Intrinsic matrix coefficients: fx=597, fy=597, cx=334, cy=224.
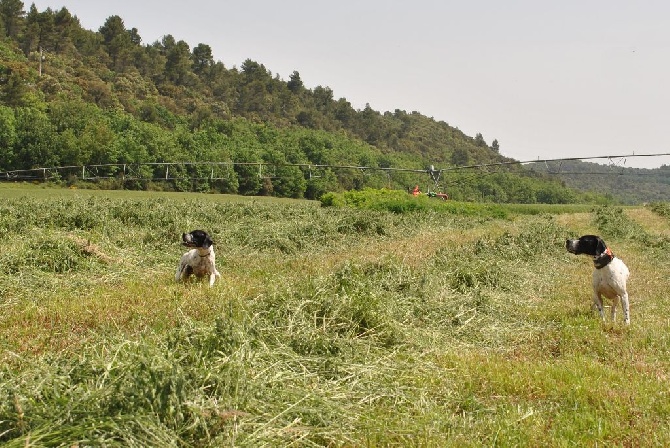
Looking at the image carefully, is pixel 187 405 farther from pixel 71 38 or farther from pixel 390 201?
pixel 71 38

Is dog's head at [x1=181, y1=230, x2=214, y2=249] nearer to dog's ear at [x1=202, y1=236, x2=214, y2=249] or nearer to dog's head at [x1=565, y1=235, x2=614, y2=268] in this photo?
dog's ear at [x1=202, y1=236, x2=214, y2=249]

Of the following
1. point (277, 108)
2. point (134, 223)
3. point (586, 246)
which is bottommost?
point (134, 223)

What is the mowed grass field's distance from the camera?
3.57m

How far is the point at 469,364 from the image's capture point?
5.71m

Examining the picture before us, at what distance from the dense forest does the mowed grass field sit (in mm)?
13162

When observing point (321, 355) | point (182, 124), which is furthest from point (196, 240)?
point (182, 124)

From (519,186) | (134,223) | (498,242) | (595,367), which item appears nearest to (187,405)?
(595,367)

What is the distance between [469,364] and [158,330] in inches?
121

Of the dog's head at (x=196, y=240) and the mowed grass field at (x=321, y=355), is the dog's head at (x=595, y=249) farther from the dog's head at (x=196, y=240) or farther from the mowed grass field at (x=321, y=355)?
the dog's head at (x=196, y=240)

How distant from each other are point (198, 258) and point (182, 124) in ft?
273

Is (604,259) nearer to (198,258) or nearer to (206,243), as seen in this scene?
(206,243)

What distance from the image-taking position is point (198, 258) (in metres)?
9.73

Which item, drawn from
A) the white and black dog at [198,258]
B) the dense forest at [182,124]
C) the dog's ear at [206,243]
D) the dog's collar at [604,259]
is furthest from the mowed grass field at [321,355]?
the dense forest at [182,124]

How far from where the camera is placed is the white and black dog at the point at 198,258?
941 cm
